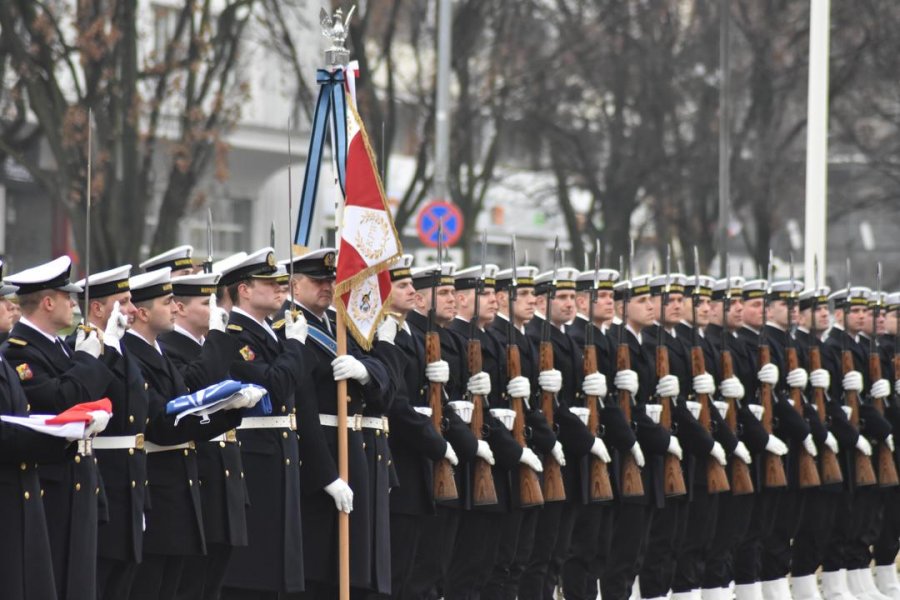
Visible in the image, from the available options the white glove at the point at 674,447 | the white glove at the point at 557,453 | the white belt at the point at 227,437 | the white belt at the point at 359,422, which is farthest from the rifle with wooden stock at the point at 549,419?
the white belt at the point at 227,437

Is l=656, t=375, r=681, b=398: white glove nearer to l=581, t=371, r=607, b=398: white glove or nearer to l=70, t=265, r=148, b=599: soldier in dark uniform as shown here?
l=581, t=371, r=607, b=398: white glove

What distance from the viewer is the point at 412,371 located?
8.81 m

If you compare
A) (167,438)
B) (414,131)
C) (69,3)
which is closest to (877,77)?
(414,131)

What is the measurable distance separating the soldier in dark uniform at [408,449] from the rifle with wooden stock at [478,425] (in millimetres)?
312

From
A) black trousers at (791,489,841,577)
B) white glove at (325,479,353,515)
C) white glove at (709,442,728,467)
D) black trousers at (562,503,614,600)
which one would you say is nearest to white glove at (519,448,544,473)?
black trousers at (562,503,614,600)

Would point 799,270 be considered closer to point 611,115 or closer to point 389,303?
point 611,115

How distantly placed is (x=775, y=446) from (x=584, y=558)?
6.03ft

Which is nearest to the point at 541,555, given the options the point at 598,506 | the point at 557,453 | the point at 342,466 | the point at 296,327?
the point at 598,506

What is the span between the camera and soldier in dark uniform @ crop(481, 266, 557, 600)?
9.49 meters

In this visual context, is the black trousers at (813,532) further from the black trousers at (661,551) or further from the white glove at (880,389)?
the black trousers at (661,551)

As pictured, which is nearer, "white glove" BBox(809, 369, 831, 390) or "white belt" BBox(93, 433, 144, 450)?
"white belt" BBox(93, 433, 144, 450)

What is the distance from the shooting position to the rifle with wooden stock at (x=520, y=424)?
944cm

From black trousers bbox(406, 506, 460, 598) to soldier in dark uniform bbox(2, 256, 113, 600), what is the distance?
2.56 metres

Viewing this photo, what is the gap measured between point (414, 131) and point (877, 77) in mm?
7602
